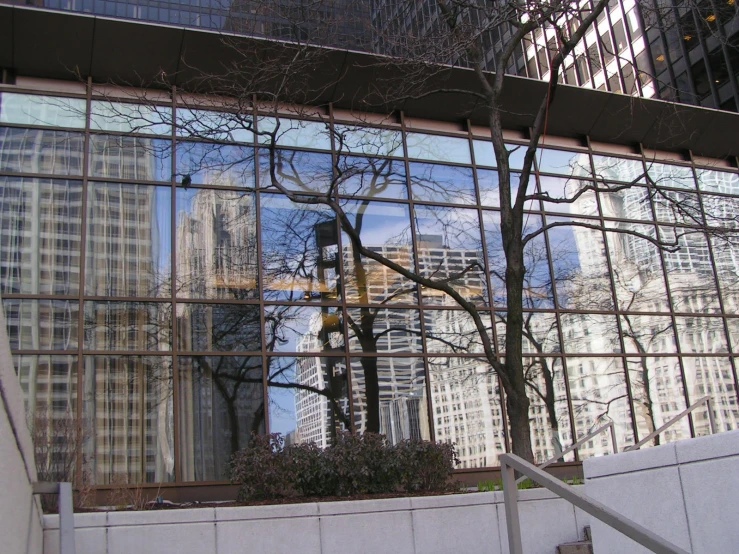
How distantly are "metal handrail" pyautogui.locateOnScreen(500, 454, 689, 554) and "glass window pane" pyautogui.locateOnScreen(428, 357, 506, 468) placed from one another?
37.6 feet

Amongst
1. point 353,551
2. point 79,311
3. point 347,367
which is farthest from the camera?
→ point 347,367

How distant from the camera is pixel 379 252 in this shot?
17.3 meters

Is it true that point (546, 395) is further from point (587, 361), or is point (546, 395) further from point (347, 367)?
point (347, 367)

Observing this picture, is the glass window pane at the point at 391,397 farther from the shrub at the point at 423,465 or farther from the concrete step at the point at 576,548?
the concrete step at the point at 576,548

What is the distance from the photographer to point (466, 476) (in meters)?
16.3

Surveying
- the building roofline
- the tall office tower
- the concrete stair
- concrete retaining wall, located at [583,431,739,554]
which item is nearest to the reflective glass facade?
the building roofline

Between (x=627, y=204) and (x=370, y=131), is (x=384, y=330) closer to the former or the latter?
(x=370, y=131)

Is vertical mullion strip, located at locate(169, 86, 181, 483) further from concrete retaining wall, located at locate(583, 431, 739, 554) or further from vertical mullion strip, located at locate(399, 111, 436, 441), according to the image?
concrete retaining wall, located at locate(583, 431, 739, 554)

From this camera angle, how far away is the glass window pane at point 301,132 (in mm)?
17297

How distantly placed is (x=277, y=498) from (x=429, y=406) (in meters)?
5.96

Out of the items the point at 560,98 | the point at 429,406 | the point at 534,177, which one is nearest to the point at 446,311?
the point at 429,406

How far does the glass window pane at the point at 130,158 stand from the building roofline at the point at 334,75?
4.28ft

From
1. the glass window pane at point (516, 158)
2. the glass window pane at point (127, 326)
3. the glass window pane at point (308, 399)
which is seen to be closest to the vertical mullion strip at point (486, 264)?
the glass window pane at point (516, 158)

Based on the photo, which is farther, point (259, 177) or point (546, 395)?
point (546, 395)
